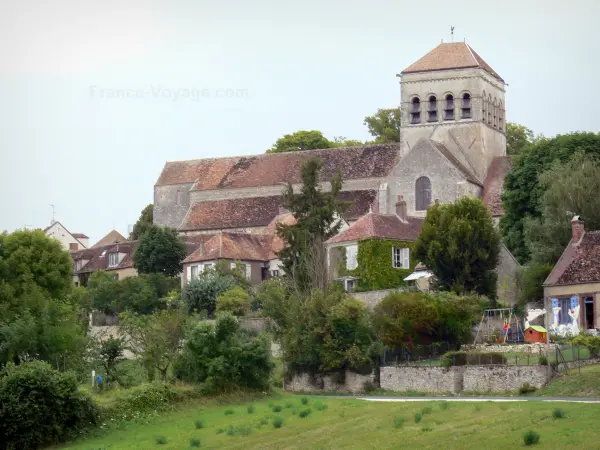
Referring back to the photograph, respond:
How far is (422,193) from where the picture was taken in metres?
83.8

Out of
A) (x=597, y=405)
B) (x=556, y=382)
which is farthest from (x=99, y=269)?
(x=597, y=405)

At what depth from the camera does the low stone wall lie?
5375cm

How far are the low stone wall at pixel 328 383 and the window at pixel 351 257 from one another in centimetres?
1390

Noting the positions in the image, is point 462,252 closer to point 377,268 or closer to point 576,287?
point 576,287

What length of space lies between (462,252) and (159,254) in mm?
26069

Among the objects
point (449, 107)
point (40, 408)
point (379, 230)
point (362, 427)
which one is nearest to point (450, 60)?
point (449, 107)

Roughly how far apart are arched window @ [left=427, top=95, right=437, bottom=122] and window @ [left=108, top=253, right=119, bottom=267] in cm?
2112

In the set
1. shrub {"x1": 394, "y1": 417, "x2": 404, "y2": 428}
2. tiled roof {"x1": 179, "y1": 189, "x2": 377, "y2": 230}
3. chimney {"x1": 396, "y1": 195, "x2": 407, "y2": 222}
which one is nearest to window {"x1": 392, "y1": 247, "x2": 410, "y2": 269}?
chimney {"x1": 396, "y1": 195, "x2": 407, "y2": 222}

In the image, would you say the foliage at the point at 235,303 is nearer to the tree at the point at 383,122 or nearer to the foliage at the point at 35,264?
the foliage at the point at 35,264

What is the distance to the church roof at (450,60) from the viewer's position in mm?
88750

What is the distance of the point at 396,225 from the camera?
71250 mm

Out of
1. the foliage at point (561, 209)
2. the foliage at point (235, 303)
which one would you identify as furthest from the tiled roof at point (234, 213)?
the foliage at point (561, 209)

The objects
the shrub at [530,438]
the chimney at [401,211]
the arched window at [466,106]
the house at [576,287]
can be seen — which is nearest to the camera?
the shrub at [530,438]

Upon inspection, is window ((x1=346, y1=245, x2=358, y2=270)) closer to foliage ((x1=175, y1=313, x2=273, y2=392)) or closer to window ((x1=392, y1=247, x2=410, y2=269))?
window ((x1=392, y1=247, x2=410, y2=269))
